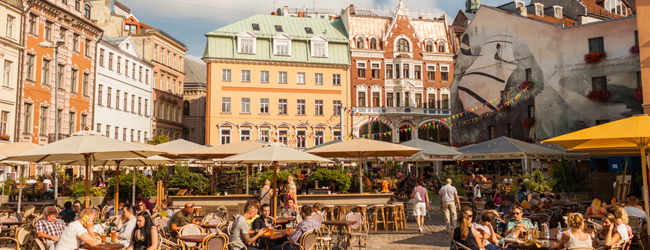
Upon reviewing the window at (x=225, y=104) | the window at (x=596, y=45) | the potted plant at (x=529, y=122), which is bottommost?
the potted plant at (x=529, y=122)

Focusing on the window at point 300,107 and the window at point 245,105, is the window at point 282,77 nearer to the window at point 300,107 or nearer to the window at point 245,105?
the window at point 300,107

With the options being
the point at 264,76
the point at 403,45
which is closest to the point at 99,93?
the point at 264,76

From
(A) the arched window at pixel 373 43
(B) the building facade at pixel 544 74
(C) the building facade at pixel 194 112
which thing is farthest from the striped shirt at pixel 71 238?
(C) the building facade at pixel 194 112

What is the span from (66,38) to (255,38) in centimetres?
1697

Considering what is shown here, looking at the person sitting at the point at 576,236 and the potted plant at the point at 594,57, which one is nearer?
the person sitting at the point at 576,236

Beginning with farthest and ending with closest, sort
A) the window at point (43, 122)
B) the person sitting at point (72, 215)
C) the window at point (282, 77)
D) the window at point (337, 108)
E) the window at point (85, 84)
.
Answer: the window at point (337, 108)
the window at point (282, 77)
the window at point (85, 84)
the window at point (43, 122)
the person sitting at point (72, 215)

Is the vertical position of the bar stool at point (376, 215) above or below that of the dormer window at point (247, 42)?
below

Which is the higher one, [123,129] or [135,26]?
[135,26]

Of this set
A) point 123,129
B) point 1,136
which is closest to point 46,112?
point 1,136

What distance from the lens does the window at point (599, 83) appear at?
3172cm

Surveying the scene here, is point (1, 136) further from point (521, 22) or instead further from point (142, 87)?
point (521, 22)

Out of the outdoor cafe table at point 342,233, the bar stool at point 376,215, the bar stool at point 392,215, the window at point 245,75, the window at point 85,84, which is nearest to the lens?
the outdoor cafe table at point 342,233

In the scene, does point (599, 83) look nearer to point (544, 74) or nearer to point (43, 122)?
point (544, 74)

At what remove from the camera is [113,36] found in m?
45.8
